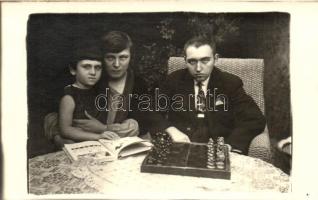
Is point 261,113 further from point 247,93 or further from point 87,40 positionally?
point 87,40

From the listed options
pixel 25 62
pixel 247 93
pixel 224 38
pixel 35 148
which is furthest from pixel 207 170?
pixel 25 62

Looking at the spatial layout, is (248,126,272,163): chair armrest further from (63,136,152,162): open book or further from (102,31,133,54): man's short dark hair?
(102,31,133,54): man's short dark hair

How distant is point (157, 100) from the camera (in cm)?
155

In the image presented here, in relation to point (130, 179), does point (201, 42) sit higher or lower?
higher

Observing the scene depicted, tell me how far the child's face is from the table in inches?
9.3

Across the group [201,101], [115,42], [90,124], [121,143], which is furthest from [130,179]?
[115,42]

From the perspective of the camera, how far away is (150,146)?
5.07 feet

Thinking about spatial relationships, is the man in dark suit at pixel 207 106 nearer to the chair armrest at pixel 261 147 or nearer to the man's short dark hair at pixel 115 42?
the chair armrest at pixel 261 147

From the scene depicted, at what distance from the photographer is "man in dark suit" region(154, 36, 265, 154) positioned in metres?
1.55

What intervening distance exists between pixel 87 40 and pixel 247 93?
1.79ft

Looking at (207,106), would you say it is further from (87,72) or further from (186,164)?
(87,72)

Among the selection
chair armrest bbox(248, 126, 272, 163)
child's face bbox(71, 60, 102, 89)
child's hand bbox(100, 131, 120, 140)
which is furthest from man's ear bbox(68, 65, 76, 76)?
chair armrest bbox(248, 126, 272, 163)

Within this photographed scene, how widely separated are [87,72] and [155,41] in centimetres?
24

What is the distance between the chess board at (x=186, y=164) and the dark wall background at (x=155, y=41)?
219 millimetres
